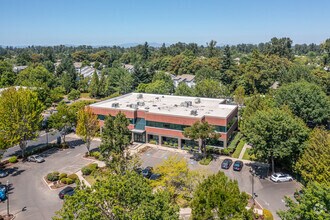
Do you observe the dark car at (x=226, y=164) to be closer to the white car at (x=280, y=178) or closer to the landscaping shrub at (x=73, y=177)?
the white car at (x=280, y=178)

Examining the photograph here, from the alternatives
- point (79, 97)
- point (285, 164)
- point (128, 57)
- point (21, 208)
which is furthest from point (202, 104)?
point (128, 57)

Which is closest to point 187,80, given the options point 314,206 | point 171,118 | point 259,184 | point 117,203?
point 171,118

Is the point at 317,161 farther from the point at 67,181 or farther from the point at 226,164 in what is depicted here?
the point at 67,181

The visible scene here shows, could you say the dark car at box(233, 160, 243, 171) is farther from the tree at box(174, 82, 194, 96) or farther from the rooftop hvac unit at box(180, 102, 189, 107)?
the tree at box(174, 82, 194, 96)

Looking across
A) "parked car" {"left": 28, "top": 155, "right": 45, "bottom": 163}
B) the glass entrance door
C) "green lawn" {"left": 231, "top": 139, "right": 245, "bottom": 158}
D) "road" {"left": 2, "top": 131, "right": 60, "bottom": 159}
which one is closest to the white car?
"green lawn" {"left": 231, "top": 139, "right": 245, "bottom": 158}

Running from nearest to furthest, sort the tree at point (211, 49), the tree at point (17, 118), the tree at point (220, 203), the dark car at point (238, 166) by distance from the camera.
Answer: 1. the tree at point (220, 203)
2. the dark car at point (238, 166)
3. the tree at point (17, 118)
4. the tree at point (211, 49)

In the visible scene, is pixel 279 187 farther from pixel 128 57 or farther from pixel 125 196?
pixel 128 57

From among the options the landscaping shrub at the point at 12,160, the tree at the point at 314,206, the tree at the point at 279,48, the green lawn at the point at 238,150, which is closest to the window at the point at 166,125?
the green lawn at the point at 238,150

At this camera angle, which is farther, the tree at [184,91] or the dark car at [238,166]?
the tree at [184,91]
